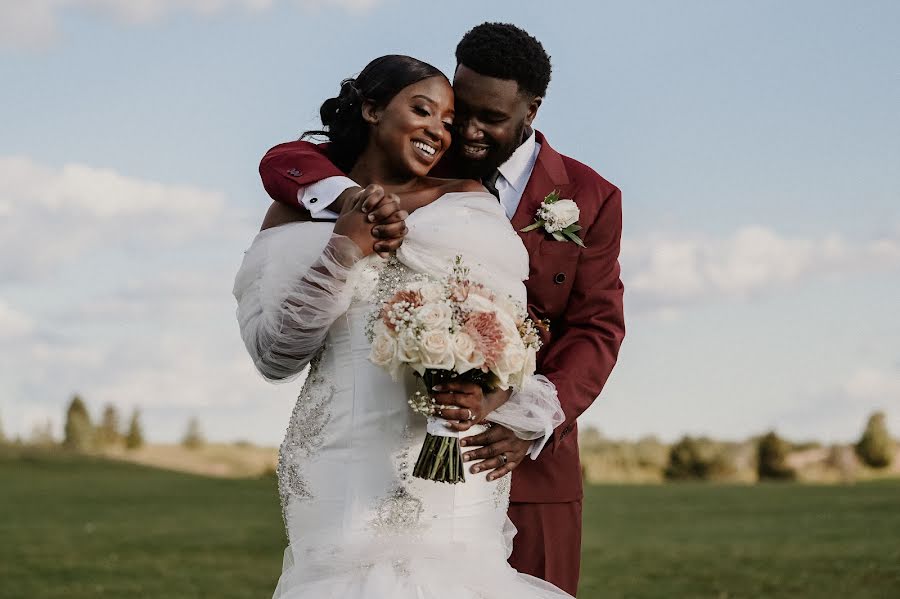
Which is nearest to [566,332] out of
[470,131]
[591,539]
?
[470,131]

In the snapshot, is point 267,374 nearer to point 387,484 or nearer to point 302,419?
point 302,419

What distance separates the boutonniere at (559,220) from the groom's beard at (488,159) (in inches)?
13.3

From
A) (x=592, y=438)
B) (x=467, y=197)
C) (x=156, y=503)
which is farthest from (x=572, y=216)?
(x=592, y=438)

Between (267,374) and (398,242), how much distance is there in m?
0.91

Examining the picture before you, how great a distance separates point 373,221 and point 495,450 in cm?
104

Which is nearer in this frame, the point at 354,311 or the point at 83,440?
the point at 354,311

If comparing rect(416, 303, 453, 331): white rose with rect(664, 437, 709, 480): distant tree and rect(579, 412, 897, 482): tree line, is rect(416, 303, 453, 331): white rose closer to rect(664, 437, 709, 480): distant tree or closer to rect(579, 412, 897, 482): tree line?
rect(579, 412, 897, 482): tree line

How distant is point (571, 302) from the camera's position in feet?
17.9

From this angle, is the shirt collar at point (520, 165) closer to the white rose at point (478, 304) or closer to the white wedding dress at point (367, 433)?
the white wedding dress at point (367, 433)

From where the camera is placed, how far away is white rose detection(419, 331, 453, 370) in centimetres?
395

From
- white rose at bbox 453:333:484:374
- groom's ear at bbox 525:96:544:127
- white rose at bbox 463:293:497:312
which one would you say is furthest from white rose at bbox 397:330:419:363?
groom's ear at bbox 525:96:544:127

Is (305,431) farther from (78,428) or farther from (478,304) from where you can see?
(78,428)

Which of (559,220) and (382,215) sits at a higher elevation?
(559,220)

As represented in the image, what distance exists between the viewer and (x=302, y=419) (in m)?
4.64
